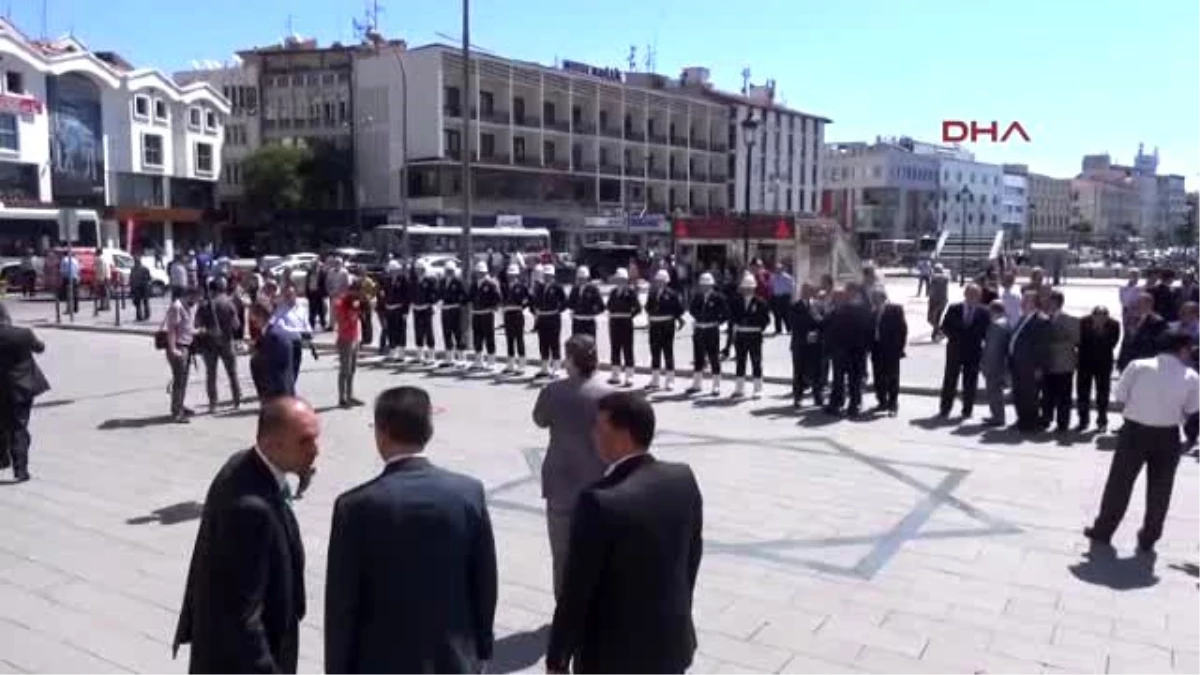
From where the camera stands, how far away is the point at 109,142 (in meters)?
58.0

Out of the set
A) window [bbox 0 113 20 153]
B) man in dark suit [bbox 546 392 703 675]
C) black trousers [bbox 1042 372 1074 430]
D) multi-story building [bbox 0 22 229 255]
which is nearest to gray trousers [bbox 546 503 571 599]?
man in dark suit [bbox 546 392 703 675]

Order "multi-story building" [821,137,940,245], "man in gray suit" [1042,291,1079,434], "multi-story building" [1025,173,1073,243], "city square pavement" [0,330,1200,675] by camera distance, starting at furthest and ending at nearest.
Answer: "multi-story building" [1025,173,1073,243]
"multi-story building" [821,137,940,245]
"man in gray suit" [1042,291,1079,434]
"city square pavement" [0,330,1200,675]

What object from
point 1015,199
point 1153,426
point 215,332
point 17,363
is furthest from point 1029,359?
point 1015,199

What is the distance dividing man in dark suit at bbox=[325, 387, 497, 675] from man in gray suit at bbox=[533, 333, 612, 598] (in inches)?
81.6

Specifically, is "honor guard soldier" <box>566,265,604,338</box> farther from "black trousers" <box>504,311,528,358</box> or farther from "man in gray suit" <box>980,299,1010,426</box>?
"man in gray suit" <box>980,299,1010,426</box>

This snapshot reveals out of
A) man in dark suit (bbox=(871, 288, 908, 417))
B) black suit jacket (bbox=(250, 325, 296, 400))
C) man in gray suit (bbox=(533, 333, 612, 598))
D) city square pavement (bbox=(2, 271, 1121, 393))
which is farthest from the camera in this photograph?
city square pavement (bbox=(2, 271, 1121, 393))

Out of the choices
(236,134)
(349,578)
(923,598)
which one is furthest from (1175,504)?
(236,134)

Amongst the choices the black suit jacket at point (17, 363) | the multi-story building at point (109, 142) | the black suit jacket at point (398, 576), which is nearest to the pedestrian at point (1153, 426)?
the black suit jacket at point (398, 576)

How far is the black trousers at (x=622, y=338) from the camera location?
54.3 ft

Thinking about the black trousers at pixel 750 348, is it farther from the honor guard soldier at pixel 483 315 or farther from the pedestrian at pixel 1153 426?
the pedestrian at pixel 1153 426

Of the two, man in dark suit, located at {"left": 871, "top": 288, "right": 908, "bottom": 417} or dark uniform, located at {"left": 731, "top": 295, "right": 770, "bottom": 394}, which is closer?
man in dark suit, located at {"left": 871, "top": 288, "right": 908, "bottom": 417}

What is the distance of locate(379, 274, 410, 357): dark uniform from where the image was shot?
19.1 meters

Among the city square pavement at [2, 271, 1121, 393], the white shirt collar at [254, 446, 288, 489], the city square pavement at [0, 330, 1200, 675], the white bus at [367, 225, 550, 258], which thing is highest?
the white bus at [367, 225, 550, 258]

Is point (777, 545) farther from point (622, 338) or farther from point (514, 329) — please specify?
point (514, 329)
